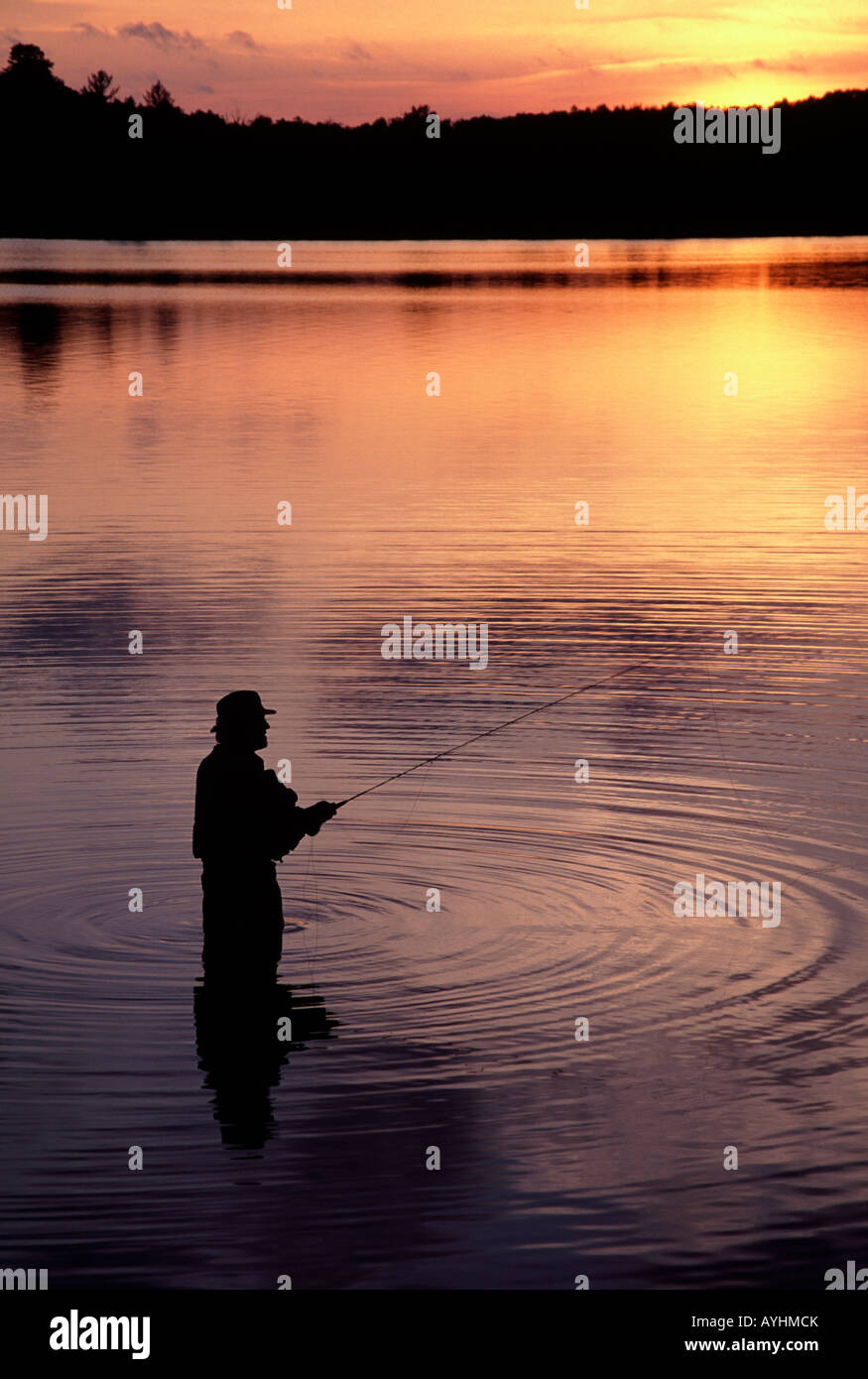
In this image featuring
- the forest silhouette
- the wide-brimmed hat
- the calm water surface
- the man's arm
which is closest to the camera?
the calm water surface

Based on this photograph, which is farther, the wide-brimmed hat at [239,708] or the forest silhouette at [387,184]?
the forest silhouette at [387,184]

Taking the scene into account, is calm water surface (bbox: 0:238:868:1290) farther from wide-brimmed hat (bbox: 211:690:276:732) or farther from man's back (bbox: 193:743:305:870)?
wide-brimmed hat (bbox: 211:690:276:732)

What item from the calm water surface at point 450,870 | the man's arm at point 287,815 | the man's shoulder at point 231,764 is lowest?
the calm water surface at point 450,870

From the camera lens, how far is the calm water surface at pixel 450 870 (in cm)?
786

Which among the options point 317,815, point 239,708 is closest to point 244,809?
point 317,815

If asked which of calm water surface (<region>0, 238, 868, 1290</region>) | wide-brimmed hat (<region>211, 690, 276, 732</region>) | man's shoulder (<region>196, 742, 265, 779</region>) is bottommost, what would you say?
calm water surface (<region>0, 238, 868, 1290</region>)

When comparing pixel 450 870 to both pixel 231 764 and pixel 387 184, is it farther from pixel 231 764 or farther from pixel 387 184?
pixel 387 184

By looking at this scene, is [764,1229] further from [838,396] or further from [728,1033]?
[838,396]

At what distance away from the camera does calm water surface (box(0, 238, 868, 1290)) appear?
25.8 feet

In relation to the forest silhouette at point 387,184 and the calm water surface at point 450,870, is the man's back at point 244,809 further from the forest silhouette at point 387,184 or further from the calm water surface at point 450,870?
the forest silhouette at point 387,184

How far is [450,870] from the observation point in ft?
40.3

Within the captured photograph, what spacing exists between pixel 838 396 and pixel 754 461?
10231 millimetres

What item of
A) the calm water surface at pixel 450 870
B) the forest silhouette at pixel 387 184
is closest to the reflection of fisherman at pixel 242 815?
the calm water surface at pixel 450 870

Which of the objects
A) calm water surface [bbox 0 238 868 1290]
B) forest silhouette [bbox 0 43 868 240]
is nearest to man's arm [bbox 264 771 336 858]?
calm water surface [bbox 0 238 868 1290]
